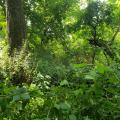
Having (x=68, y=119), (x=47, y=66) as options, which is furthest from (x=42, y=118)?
(x=47, y=66)

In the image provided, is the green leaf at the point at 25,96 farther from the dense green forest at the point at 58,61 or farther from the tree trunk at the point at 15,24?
the tree trunk at the point at 15,24

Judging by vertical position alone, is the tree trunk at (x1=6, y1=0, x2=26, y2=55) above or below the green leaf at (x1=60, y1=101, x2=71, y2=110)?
below

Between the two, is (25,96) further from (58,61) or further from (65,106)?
(58,61)

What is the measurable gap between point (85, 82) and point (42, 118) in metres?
0.24

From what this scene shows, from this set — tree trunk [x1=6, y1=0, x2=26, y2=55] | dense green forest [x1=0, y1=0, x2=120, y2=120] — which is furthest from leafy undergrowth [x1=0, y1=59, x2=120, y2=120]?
tree trunk [x1=6, y1=0, x2=26, y2=55]

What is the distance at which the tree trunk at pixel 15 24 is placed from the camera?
10.8 m

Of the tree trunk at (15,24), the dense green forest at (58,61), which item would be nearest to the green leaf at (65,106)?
the dense green forest at (58,61)

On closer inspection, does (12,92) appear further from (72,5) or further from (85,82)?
(72,5)

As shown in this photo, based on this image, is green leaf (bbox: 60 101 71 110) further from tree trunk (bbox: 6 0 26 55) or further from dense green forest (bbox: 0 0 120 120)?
tree trunk (bbox: 6 0 26 55)

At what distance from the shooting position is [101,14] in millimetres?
15695

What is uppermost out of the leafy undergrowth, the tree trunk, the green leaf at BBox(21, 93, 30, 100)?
the green leaf at BBox(21, 93, 30, 100)

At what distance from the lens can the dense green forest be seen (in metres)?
1.19

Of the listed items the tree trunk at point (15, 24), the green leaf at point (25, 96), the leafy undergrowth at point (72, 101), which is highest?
the green leaf at point (25, 96)

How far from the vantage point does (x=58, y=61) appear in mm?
14141
